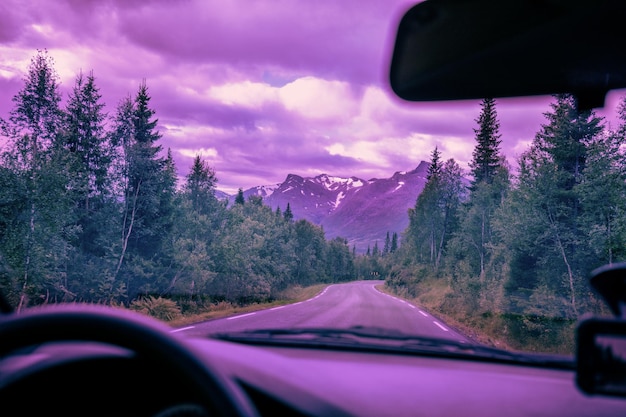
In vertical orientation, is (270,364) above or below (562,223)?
below

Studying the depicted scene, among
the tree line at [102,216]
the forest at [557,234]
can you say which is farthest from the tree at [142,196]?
the forest at [557,234]

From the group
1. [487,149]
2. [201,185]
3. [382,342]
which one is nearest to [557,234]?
[382,342]

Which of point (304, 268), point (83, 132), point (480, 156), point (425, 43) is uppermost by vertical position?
point (480, 156)

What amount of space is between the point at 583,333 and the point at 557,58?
158cm

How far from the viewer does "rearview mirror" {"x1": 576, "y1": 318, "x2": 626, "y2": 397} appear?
1307 mm

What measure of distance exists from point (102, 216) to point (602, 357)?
27812 mm

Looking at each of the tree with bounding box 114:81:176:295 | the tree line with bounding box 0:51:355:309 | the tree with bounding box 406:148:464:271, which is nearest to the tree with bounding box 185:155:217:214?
the tree line with bounding box 0:51:355:309

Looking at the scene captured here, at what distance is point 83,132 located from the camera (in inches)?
993

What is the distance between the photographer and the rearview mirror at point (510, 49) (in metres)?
2.01

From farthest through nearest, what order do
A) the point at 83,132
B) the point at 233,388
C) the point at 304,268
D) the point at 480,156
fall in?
the point at 304,268 < the point at 480,156 < the point at 83,132 < the point at 233,388

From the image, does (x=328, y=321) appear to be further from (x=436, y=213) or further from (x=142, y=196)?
(x=436, y=213)

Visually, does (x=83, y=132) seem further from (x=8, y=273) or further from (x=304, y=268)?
(x=304, y=268)

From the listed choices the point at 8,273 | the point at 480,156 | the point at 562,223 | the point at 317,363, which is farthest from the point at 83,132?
the point at 480,156

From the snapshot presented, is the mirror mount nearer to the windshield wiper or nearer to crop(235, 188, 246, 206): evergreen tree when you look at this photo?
the windshield wiper
